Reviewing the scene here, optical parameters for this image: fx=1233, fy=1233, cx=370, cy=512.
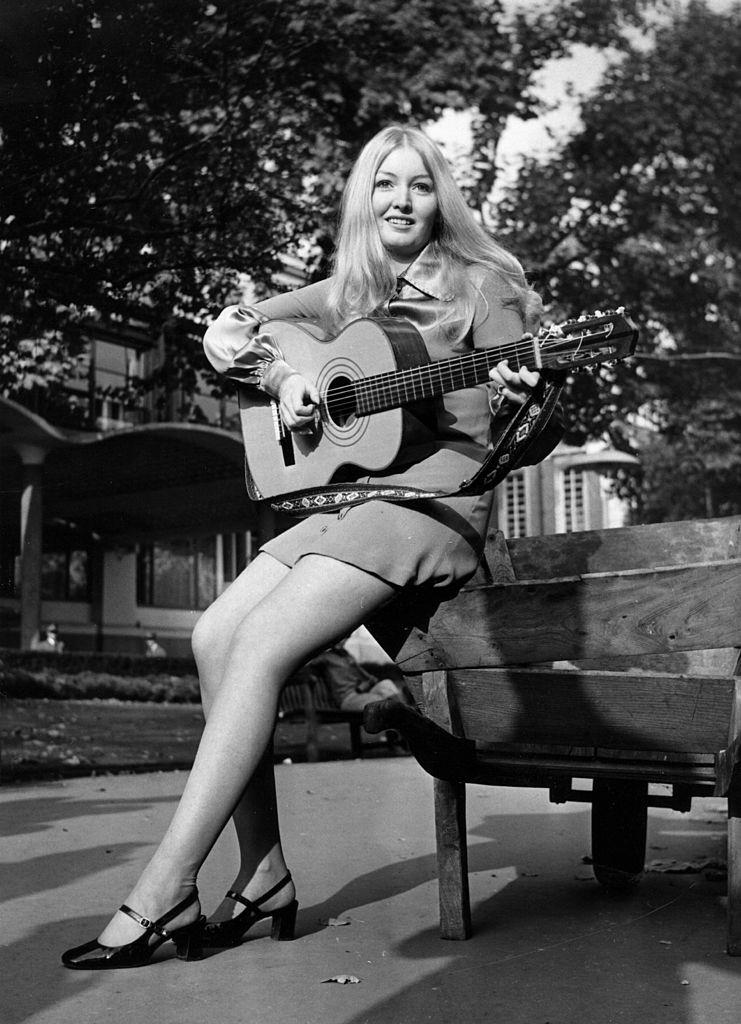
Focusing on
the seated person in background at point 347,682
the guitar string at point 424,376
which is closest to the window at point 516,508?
the seated person in background at point 347,682

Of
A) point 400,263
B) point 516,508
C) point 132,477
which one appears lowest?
point 400,263

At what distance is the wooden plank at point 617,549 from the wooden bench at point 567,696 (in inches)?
35.6

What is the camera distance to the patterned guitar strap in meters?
2.79

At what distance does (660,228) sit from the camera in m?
18.2

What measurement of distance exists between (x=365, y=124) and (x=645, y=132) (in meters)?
6.63

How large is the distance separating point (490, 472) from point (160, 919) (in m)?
1.23

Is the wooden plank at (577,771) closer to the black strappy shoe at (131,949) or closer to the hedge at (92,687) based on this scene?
the black strappy shoe at (131,949)

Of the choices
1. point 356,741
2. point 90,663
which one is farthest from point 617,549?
point 90,663

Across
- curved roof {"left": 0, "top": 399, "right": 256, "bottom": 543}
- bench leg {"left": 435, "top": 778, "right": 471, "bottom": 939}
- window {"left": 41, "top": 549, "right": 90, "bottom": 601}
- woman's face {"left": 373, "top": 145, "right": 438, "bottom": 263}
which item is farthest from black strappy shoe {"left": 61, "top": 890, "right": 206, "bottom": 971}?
window {"left": 41, "top": 549, "right": 90, "bottom": 601}

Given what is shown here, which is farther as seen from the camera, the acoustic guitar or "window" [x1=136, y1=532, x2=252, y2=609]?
"window" [x1=136, y1=532, x2=252, y2=609]

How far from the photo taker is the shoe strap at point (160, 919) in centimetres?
262

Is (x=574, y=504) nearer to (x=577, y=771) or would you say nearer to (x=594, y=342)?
(x=577, y=771)

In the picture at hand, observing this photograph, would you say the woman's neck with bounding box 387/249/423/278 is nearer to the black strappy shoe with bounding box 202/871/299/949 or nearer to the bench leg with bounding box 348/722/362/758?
the black strappy shoe with bounding box 202/871/299/949

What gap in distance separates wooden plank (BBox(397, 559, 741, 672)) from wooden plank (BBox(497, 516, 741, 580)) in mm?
885
